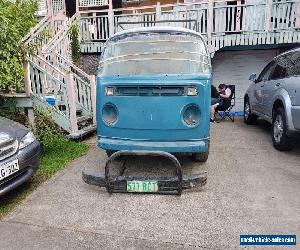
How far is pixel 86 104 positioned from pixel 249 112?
15.1 ft

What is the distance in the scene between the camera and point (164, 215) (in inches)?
141

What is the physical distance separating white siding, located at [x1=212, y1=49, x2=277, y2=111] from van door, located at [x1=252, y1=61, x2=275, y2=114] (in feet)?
11.8

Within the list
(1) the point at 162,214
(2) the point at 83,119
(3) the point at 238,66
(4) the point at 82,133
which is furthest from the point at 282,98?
(3) the point at 238,66

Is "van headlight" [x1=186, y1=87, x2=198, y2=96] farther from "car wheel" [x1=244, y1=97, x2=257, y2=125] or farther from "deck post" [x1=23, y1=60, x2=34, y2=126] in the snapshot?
"car wheel" [x1=244, y1=97, x2=257, y2=125]

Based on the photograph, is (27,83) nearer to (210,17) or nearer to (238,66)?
(210,17)

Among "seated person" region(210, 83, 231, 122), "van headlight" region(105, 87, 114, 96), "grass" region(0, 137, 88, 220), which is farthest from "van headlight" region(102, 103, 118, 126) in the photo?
"seated person" region(210, 83, 231, 122)

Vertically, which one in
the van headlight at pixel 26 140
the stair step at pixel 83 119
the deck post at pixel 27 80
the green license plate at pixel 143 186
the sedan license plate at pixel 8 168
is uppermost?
the deck post at pixel 27 80

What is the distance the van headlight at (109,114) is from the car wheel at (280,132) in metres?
3.25

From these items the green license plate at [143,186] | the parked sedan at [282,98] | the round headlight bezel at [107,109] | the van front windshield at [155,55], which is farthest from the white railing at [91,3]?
the green license plate at [143,186]

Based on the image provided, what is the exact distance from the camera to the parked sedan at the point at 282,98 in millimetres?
5383

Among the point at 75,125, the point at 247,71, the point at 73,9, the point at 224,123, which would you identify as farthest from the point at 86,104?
the point at 73,9

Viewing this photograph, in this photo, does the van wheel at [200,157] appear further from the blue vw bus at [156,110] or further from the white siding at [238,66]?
the white siding at [238,66]

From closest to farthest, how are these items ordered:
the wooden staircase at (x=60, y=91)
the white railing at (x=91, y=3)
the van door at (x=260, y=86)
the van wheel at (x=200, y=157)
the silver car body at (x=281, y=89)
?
1. the van wheel at (x=200, y=157)
2. the silver car body at (x=281, y=89)
3. the wooden staircase at (x=60, y=91)
4. the van door at (x=260, y=86)
5. the white railing at (x=91, y=3)

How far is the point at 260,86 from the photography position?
294 inches
